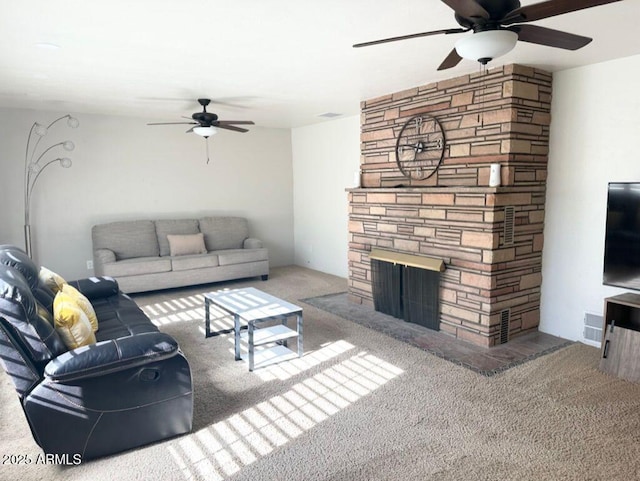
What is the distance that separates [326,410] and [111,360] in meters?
1.33

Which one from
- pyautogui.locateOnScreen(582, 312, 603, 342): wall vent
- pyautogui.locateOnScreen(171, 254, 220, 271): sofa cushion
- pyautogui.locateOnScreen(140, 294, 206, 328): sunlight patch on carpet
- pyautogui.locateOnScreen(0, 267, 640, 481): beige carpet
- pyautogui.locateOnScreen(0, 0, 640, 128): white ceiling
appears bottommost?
pyautogui.locateOnScreen(0, 267, 640, 481): beige carpet

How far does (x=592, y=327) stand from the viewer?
12.5ft

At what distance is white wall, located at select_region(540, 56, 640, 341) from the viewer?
3.52 m

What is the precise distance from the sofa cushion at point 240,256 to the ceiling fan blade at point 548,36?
187 inches

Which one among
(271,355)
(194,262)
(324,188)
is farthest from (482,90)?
(194,262)

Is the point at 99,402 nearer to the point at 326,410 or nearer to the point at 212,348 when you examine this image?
the point at 326,410

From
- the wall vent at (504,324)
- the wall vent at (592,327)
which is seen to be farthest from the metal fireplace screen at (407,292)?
the wall vent at (592,327)

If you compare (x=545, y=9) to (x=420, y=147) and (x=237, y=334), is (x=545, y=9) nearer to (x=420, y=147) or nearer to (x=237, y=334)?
(x=420, y=147)

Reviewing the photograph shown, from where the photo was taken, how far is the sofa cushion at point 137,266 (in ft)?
18.0

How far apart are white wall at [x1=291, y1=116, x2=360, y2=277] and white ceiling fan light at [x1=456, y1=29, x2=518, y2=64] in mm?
4105

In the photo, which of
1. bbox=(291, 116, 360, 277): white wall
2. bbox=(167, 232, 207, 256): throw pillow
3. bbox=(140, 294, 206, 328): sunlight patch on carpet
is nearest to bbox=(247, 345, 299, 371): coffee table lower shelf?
bbox=(140, 294, 206, 328): sunlight patch on carpet

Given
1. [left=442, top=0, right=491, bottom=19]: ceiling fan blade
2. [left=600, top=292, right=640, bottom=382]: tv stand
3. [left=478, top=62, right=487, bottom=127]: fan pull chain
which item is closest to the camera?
[left=442, top=0, right=491, bottom=19]: ceiling fan blade

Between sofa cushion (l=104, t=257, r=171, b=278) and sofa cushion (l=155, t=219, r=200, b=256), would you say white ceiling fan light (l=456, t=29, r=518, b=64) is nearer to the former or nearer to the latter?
sofa cushion (l=104, t=257, r=171, b=278)

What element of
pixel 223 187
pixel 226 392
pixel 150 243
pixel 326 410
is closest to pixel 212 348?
pixel 226 392
